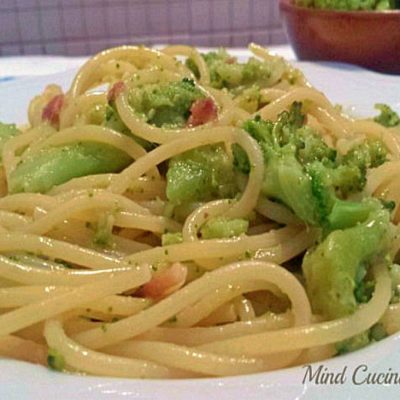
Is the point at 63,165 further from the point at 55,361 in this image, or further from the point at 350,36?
the point at 350,36

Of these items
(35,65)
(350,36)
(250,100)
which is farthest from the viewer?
(35,65)

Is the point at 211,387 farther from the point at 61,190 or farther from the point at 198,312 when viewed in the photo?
the point at 61,190

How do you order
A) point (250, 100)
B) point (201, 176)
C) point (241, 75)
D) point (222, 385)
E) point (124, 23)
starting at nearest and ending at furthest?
point (222, 385) → point (201, 176) → point (250, 100) → point (241, 75) → point (124, 23)

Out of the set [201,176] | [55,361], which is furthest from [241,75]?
[55,361]

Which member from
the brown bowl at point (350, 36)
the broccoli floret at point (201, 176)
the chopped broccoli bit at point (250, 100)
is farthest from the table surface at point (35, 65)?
Result: the broccoli floret at point (201, 176)

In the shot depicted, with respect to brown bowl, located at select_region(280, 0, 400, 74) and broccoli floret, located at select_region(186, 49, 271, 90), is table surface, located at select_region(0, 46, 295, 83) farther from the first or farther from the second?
broccoli floret, located at select_region(186, 49, 271, 90)

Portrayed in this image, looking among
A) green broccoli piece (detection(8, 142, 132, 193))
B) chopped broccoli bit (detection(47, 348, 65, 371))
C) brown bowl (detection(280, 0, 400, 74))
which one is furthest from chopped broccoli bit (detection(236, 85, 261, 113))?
brown bowl (detection(280, 0, 400, 74))
